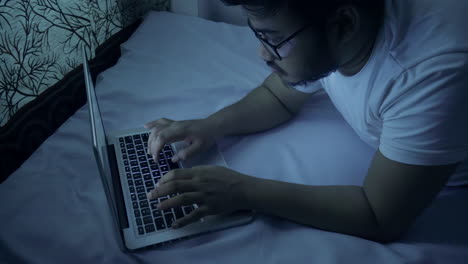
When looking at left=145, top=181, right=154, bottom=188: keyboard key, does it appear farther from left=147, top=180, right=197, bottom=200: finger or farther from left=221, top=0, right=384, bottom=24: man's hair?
left=221, top=0, right=384, bottom=24: man's hair

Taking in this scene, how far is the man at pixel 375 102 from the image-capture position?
1.95ft

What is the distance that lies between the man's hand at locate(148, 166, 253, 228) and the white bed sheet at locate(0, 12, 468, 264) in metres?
0.06

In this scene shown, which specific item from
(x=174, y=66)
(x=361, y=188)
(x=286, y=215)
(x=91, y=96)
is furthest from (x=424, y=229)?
(x=174, y=66)

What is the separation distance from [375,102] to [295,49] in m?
0.18

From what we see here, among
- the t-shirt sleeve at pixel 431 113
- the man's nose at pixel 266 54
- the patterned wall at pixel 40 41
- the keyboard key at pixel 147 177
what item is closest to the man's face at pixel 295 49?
the man's nose at pixel 266 54

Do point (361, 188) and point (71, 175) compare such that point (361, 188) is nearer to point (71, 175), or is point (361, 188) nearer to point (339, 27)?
point (339, 27)

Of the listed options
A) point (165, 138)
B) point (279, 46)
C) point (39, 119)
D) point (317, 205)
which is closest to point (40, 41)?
point (39, 119)

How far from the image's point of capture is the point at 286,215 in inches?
29.4

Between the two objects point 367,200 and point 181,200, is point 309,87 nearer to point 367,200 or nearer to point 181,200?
point 367,200

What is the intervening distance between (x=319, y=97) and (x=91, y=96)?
2.15ft

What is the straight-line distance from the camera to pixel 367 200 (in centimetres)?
71

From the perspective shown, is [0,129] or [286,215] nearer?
[286,215]

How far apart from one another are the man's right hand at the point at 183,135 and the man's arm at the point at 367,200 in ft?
0.65

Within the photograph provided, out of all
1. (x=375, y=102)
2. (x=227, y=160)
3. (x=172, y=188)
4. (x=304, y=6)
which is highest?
(x=304, y=6)
